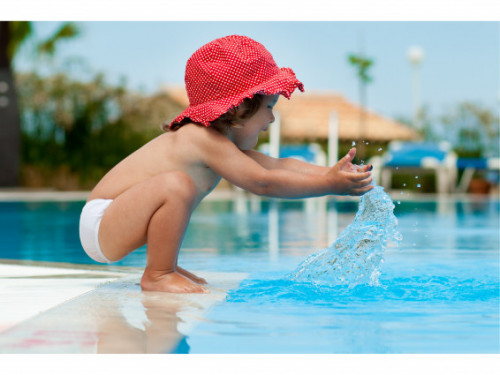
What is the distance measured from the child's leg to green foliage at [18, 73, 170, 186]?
14517 millimetres

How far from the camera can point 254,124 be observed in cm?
278

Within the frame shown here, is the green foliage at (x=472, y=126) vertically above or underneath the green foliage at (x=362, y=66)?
underneath

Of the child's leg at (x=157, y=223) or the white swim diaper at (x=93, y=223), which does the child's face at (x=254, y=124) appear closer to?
the child's leg at (x=157, y=223)

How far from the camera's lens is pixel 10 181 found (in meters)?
15.6

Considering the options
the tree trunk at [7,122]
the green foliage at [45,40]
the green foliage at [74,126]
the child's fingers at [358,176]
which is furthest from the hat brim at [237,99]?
the green foliage at [45,40]

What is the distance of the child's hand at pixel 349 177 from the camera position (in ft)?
8.42

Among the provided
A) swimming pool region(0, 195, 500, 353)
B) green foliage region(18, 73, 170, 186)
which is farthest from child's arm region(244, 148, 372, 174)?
green foliage region(18, 73, 170, 186)

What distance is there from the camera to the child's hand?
257 centimetres

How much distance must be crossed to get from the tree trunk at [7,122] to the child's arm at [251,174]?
13.6m

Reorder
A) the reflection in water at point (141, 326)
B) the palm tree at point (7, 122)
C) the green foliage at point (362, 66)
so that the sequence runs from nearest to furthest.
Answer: the reflection in water at point (141, 326)
the palm tree at point (7, 122)
the green foliage at point (362, 66)
